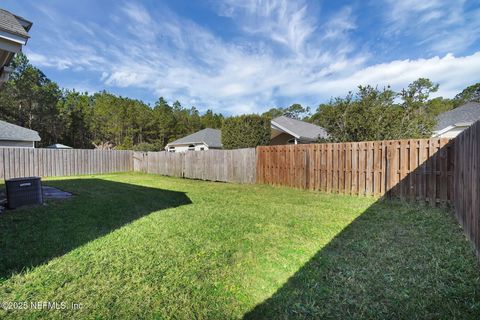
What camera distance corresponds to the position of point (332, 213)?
17.5 ft

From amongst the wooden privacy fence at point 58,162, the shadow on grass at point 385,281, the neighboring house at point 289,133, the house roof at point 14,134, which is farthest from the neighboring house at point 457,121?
the house roof at point 14,134

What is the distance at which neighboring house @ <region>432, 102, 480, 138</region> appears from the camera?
1414 cm

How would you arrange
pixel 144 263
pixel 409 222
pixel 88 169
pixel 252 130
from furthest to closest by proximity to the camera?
pixel 88 169 → pixel 252 130 → pixel 409 222 → pixel 144 263

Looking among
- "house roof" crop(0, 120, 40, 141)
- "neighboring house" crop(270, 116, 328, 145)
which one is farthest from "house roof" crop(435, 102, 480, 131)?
"house roof" crop(0, 120, 40, 141)

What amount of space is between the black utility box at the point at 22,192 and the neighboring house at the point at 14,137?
45.3 feet

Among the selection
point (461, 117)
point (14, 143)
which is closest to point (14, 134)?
point (14, 143)

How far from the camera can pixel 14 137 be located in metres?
15.5

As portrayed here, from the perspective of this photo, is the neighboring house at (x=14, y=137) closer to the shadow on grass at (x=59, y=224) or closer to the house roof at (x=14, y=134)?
the house roof at (x=14, y=134)

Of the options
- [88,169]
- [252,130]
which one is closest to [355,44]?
[252,130]

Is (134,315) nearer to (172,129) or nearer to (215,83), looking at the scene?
(215,83)

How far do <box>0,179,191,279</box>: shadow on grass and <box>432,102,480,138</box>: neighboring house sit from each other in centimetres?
1680

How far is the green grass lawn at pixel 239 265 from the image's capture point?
209 centimetres

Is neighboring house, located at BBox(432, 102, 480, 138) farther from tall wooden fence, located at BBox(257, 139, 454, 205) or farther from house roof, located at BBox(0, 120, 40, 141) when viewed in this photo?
house roof, located at BBox(0, 120, 40, 141)

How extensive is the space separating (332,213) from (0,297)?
17.5 ft
